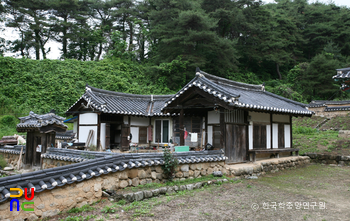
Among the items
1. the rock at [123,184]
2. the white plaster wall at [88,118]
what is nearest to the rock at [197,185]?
the rock at [123,184]

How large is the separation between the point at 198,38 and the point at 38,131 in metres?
23.7

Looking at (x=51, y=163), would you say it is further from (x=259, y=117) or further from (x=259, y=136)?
(x=259, y=117)

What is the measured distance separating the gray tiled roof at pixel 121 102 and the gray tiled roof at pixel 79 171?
355 inches

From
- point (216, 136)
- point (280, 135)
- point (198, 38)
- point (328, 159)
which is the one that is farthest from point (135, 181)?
point (198, 38)

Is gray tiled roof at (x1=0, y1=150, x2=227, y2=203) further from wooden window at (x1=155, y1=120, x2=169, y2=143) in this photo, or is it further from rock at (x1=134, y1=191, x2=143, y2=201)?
wooden window at (x1=155, y1=120, x2=169, y2=143)

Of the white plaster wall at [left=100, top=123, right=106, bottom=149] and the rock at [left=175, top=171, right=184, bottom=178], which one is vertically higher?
the white plaster wall at [left=100, top=123, right=106, bottom=149]

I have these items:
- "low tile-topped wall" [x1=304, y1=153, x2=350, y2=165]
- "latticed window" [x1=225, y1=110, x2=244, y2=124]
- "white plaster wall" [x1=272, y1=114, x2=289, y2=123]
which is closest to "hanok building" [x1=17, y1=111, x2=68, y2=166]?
"latticed window" [x1=225, y1=110, x2=244, y2=124]

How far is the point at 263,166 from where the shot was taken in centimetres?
1300

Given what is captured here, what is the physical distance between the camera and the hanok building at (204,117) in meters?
12.3

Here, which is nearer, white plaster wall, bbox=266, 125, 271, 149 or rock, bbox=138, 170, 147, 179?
rock, bbox=138, 170, 147, 179

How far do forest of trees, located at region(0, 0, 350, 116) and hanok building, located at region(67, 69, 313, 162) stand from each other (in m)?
13.7

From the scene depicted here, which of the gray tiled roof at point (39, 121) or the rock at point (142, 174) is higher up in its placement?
the gray tiled roof at point (39, 121)

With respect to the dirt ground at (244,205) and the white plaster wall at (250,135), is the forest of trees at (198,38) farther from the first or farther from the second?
the dirt ground at (244,205)

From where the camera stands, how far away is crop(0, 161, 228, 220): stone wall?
5973mm
